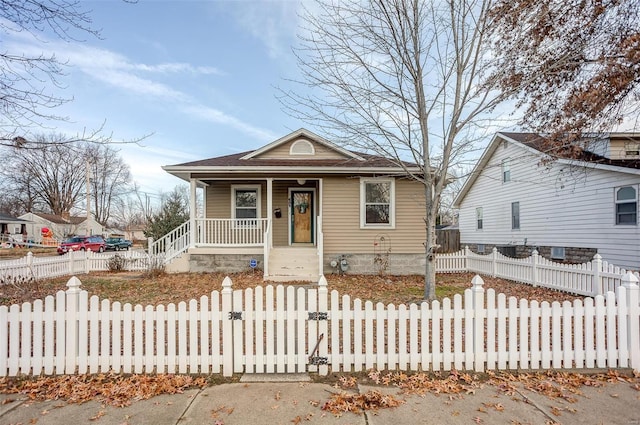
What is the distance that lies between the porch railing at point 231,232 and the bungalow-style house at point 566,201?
7.20m

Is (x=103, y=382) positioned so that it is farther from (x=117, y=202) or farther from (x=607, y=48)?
(x=117, y=202)

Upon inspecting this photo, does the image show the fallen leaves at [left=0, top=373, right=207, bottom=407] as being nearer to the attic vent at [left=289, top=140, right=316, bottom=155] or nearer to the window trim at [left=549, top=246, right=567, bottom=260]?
the attic vent at [left=289, top=140, right=316, bottom=155]

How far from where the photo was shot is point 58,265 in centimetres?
1096

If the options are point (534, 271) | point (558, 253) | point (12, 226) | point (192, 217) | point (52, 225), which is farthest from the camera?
point (12, 226)

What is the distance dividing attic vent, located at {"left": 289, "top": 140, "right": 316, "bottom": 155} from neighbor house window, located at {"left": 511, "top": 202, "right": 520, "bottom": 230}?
10757 mm

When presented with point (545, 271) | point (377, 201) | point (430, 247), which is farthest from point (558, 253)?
point (430, 247)

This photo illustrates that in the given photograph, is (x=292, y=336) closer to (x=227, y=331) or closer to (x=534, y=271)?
(x=227, y=331)

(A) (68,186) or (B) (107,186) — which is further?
(B) (107,186)

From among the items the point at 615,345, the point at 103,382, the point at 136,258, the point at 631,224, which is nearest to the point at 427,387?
the point at 615,345

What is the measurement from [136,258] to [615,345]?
47.6 feet

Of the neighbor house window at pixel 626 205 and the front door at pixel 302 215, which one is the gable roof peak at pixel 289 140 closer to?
the front door at pixel 302 215

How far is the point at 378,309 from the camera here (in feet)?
11.1

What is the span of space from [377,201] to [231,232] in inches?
215

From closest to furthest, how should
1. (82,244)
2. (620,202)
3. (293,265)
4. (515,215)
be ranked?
(620,202) < (293,265) < (515,215) < (82,244)
